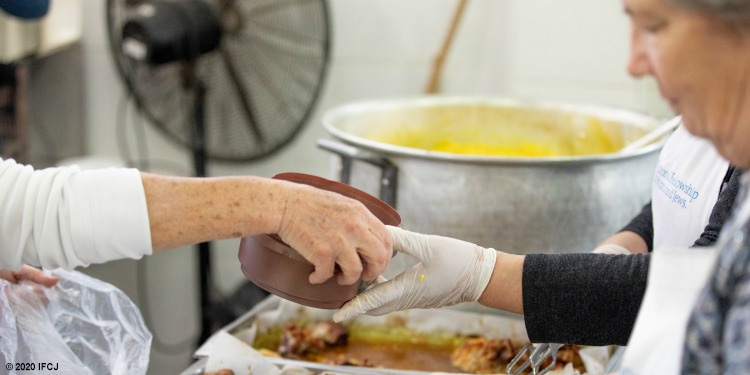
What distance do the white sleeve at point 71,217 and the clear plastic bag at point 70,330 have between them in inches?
8.5

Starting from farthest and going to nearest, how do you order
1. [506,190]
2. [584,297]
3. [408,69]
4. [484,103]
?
1. [408,69]
2. [484,103]
3. [506,190]
4. [584,297]

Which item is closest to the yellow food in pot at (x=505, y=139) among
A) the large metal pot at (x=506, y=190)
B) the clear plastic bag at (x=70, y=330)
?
the large metal pot at (x=506, y=190)

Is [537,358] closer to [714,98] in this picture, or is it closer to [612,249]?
[612,249]

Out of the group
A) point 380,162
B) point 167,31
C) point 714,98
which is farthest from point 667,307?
point 167,31

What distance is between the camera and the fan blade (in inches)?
119

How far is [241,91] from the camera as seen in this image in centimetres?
307

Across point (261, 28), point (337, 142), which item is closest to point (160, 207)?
point (337, 142)

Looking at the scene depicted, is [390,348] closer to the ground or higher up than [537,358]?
closer to the ground

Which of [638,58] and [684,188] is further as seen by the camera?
[684,188]

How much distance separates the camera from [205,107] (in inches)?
122

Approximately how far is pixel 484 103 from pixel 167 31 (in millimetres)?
1111

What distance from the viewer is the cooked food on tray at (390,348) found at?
1.64 metres

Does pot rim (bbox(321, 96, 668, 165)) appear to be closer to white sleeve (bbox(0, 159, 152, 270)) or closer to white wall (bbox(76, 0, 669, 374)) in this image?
white wall (bbox(76, 0, 669, 374))

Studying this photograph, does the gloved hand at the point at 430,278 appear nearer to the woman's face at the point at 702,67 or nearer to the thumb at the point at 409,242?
the thumb at the point at 409,242
